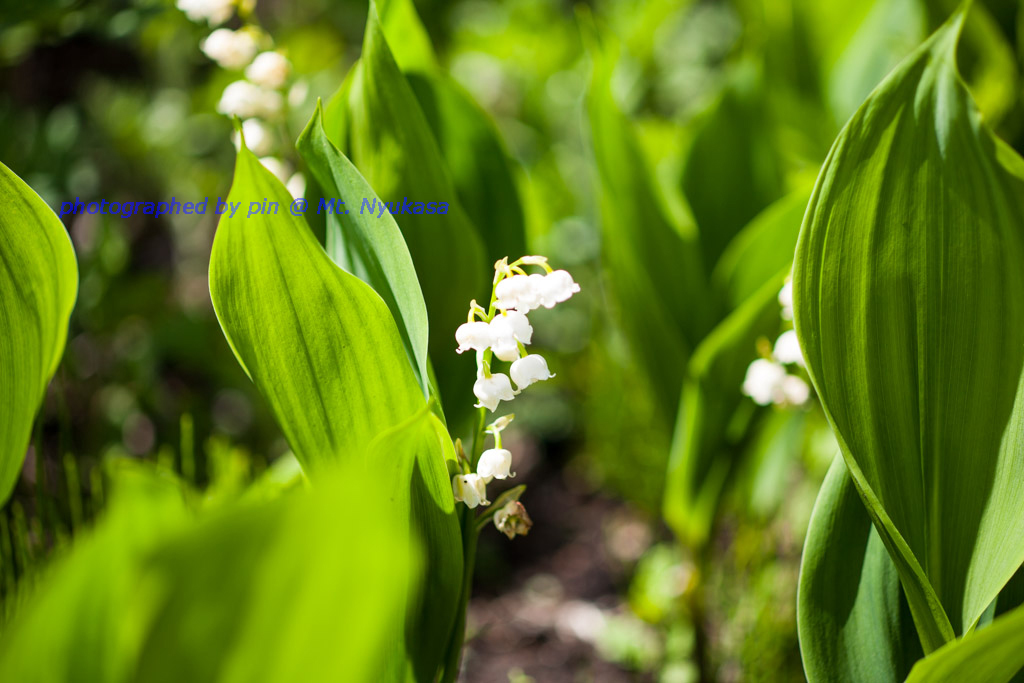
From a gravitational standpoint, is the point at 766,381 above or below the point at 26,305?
below

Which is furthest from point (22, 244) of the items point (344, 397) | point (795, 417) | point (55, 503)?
point (795, 417)

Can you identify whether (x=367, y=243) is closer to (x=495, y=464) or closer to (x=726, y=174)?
(x=495, y=464)

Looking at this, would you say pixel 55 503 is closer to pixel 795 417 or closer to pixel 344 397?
pixel 344 397

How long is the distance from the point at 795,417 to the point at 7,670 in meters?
0.75

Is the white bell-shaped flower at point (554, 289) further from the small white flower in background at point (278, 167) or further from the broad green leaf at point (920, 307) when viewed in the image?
the small white flower in background at point (278, 167)

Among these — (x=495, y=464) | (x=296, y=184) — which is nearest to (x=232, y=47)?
(x=296, y=184)

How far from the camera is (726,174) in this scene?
875 millimetres

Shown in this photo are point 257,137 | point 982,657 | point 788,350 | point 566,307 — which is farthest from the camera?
point 566,307

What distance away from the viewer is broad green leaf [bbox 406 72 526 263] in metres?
0.63

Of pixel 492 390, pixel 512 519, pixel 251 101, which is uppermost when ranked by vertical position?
pixel 251 101

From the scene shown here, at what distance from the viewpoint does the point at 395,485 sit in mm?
387

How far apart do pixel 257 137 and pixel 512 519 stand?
464 millimetres

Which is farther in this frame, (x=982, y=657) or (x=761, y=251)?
(x=761, y=251)

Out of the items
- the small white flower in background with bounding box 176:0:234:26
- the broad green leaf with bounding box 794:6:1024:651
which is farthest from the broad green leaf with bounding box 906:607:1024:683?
the small white flower in background with bounding box 176:0:234:26
